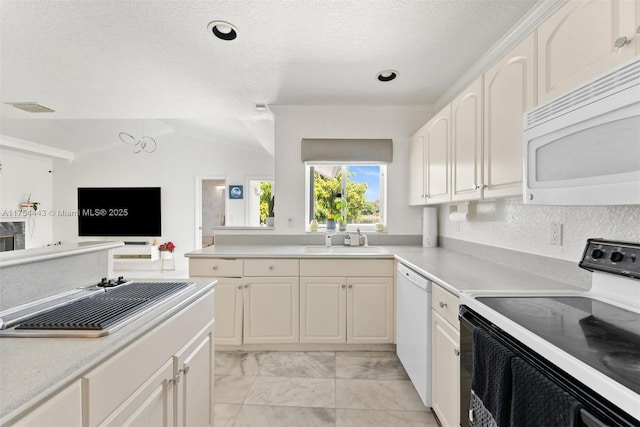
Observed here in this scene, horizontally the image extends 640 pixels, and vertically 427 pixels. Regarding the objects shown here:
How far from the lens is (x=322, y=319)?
247 cm

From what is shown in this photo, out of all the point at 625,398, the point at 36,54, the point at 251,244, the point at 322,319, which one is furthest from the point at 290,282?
the point at 36,54

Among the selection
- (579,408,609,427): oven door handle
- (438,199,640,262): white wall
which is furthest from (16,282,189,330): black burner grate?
(438,199,640,262): white wall

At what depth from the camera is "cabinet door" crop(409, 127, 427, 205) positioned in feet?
8.53

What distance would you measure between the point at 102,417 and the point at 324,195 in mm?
2741

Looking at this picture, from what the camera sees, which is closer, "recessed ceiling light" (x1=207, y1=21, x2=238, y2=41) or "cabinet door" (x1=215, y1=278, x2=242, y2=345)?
"recessed ceiling light" (x1=207, y1=21, x2=238, y2=41)

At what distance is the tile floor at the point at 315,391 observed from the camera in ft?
5.66

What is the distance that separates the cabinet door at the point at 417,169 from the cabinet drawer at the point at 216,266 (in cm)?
174

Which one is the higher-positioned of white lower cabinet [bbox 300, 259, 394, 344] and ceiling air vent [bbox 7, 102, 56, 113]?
ceiling air vent [bbox 7, 102, 56, 113]

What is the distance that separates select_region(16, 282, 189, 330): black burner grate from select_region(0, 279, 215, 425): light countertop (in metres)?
0.05

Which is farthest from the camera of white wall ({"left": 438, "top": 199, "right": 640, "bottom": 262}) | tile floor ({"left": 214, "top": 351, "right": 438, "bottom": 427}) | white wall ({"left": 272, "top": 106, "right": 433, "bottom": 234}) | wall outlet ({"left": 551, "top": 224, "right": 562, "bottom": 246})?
white wall ({"left": 272, "top": 106, "right": 433, "bottom": 234})

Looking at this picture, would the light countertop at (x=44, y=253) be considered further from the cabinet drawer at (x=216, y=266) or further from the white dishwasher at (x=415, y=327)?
the white dishwasher at (x=415, y=327)

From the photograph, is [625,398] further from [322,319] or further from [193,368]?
[322,319]

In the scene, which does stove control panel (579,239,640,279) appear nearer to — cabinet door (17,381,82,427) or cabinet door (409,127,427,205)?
cabinet door (409,127,427,205)

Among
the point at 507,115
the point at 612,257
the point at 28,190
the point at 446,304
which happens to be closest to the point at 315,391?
the point at 446,304
